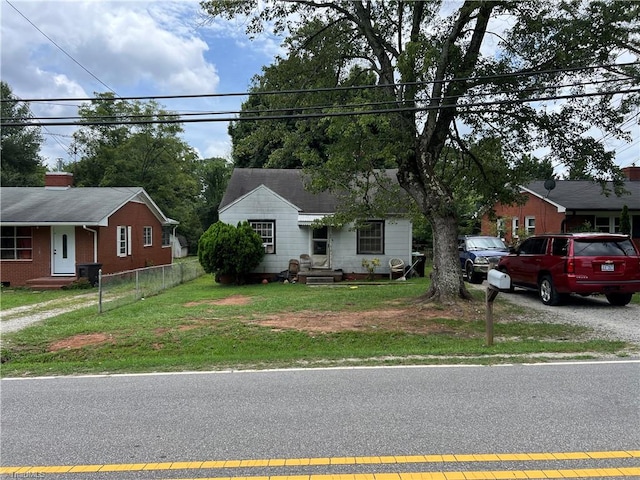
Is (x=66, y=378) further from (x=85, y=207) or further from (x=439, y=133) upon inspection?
(x=85, y=207)

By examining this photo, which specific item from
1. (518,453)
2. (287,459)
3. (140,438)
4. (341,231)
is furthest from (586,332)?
(341,231)

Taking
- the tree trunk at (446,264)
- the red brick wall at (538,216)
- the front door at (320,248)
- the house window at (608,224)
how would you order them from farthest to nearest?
the red brick wall at (538,216) → the house window at (608,224) → the front door at (320,248) → the tree trunk at (446,264)

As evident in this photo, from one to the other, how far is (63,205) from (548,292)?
20853 mm

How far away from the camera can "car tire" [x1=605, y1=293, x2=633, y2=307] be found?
1240cm

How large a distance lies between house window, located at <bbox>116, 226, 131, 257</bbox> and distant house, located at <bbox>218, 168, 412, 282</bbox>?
6046mm

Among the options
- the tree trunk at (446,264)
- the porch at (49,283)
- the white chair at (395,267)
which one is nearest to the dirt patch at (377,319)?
the tree trunk at (446,264)

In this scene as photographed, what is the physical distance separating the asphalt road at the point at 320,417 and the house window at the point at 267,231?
14.4 metres

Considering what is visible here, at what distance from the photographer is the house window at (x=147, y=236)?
86.9 feet

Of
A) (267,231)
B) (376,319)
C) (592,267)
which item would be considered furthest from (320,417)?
(267,231)

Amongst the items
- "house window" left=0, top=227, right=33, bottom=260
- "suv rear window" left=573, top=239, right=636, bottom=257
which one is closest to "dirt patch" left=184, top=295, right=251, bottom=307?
"suv rear window" left=573, top=239, right=636, bottom=257

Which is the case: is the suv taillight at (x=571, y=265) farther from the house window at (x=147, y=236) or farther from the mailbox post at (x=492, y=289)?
the house window at (x=147, y=236)

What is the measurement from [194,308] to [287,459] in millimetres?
9594

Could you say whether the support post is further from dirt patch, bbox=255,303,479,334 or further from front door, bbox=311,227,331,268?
front door, bbox=311,227,331,268

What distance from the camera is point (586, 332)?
9.25 m
